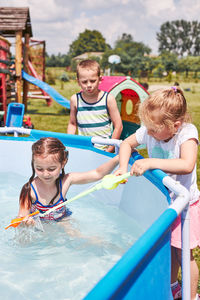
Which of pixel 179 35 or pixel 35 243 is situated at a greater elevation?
pixel 179 35

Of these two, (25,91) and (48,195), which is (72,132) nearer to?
(48,195)

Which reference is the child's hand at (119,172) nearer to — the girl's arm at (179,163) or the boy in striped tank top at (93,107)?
the girl's arm at (179,163)

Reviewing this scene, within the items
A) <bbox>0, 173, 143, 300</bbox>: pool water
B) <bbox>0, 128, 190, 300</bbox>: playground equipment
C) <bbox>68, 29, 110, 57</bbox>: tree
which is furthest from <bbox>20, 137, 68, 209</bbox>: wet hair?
<bbox>68, 29, 110, 57</bbox>: tree

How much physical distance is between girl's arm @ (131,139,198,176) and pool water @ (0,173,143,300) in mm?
749

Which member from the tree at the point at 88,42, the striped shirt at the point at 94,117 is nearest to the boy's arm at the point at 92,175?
the striped shirt at the point at 94,117

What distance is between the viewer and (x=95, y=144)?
2.66m

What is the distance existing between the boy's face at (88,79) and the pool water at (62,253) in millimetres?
1019

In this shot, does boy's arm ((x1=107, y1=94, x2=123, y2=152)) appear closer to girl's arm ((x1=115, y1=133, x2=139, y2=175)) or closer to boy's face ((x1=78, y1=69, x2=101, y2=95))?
boy's face ((x1=78, y1=69, x2=101, y2=95))

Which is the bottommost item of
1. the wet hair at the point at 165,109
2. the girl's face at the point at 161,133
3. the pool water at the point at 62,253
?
the pool water at the point at 62,253

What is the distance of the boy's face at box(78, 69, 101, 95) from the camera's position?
249 cm

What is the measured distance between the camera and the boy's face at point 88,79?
8.18ft

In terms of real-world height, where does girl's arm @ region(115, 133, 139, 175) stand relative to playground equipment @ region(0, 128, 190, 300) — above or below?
above

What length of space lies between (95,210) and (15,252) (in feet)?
2.74

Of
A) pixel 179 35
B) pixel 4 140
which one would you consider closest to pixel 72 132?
pixel 4 140
